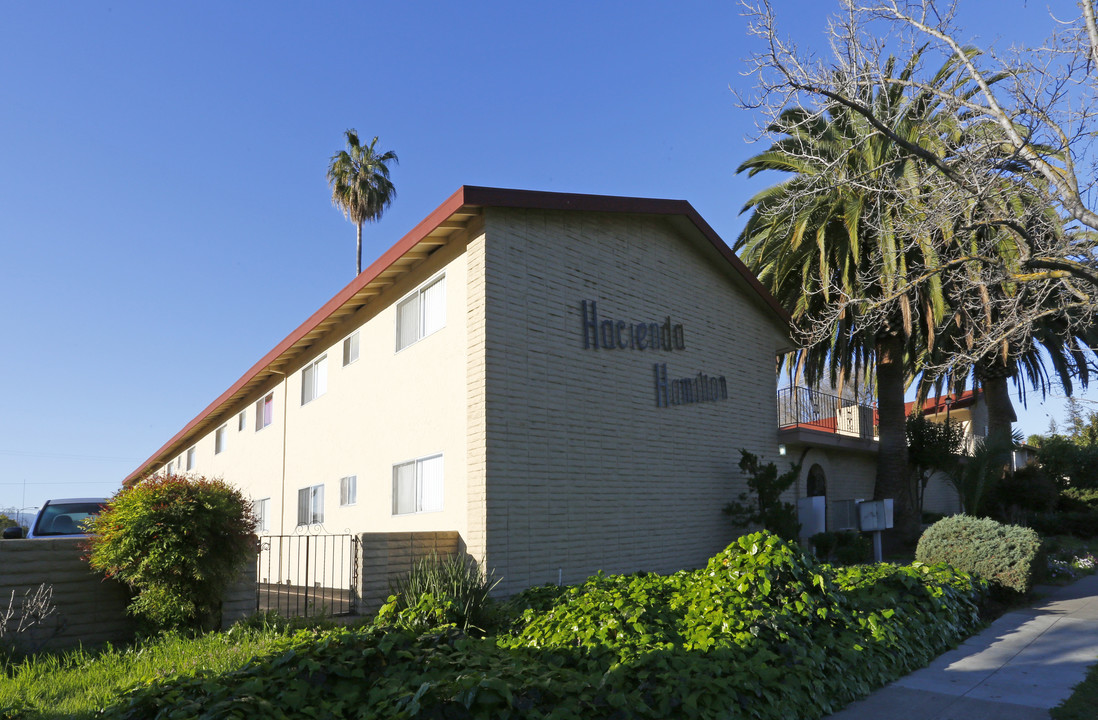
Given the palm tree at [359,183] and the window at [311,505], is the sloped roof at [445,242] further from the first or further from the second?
the palm tree at [359,183]

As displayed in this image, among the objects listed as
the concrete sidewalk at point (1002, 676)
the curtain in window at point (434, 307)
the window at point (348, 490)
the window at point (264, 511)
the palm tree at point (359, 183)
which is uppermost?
the palm tree at point (359, 183)

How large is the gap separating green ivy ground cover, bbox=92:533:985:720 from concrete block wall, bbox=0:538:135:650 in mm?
2853

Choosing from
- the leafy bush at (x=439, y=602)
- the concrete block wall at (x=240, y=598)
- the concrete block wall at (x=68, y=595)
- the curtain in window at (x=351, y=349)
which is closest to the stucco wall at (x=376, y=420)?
the curtain in window at (x=351, y=349)

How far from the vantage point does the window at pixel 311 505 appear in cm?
1673

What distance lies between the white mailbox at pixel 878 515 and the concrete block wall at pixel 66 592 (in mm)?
13405

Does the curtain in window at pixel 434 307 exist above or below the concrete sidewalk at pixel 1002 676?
above

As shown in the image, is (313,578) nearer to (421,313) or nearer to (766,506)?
(421,313)

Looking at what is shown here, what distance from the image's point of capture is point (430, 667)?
241 inches

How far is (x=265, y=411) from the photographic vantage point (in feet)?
69.4

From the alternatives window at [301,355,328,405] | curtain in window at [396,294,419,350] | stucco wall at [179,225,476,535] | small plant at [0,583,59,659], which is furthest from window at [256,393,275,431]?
small plant at [0,583,59,659]

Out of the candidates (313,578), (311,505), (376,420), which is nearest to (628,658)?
(376,420)

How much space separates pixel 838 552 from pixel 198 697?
13.3 metres

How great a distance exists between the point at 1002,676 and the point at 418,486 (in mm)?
8128

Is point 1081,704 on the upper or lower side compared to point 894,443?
lower
